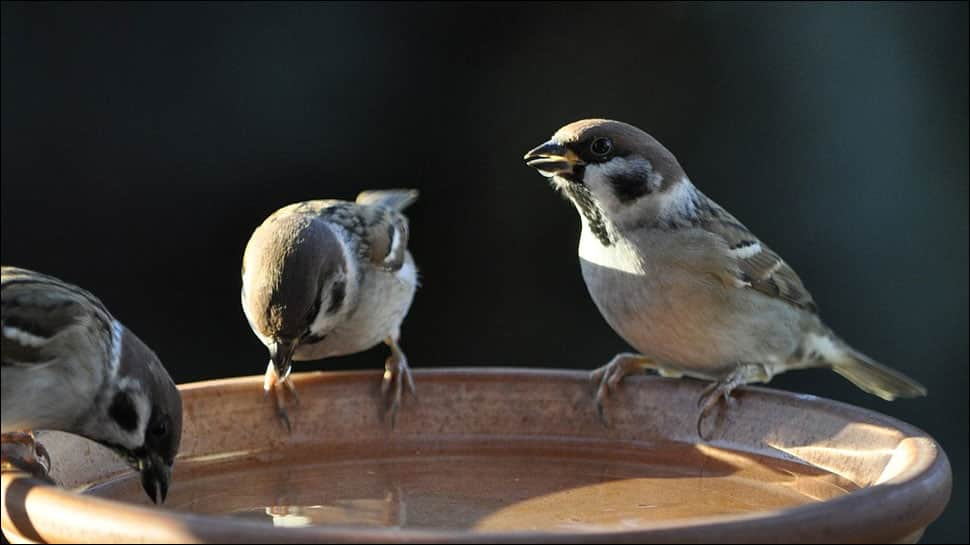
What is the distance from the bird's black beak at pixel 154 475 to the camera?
2.35m

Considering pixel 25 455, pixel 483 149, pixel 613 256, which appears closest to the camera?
pixel 25 455

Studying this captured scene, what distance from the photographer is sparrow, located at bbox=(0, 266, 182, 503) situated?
2.31 meters

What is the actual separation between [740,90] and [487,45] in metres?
1.00

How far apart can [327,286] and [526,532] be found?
5.04 ft

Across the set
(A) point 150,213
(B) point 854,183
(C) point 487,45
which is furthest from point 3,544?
(B) point 854,183

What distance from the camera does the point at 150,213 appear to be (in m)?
5.16

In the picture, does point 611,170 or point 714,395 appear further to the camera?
point 611,170

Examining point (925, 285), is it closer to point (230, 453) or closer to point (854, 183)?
point (854, 183)

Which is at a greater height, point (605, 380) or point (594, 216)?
point (594, 216)

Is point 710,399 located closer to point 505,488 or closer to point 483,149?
point 505,488

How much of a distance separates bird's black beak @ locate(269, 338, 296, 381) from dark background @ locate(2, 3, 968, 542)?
2263 mm

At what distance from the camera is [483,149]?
5.44 m

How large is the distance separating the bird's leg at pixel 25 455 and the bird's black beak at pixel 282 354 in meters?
0.52

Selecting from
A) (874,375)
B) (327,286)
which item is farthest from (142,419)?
(874,375)
